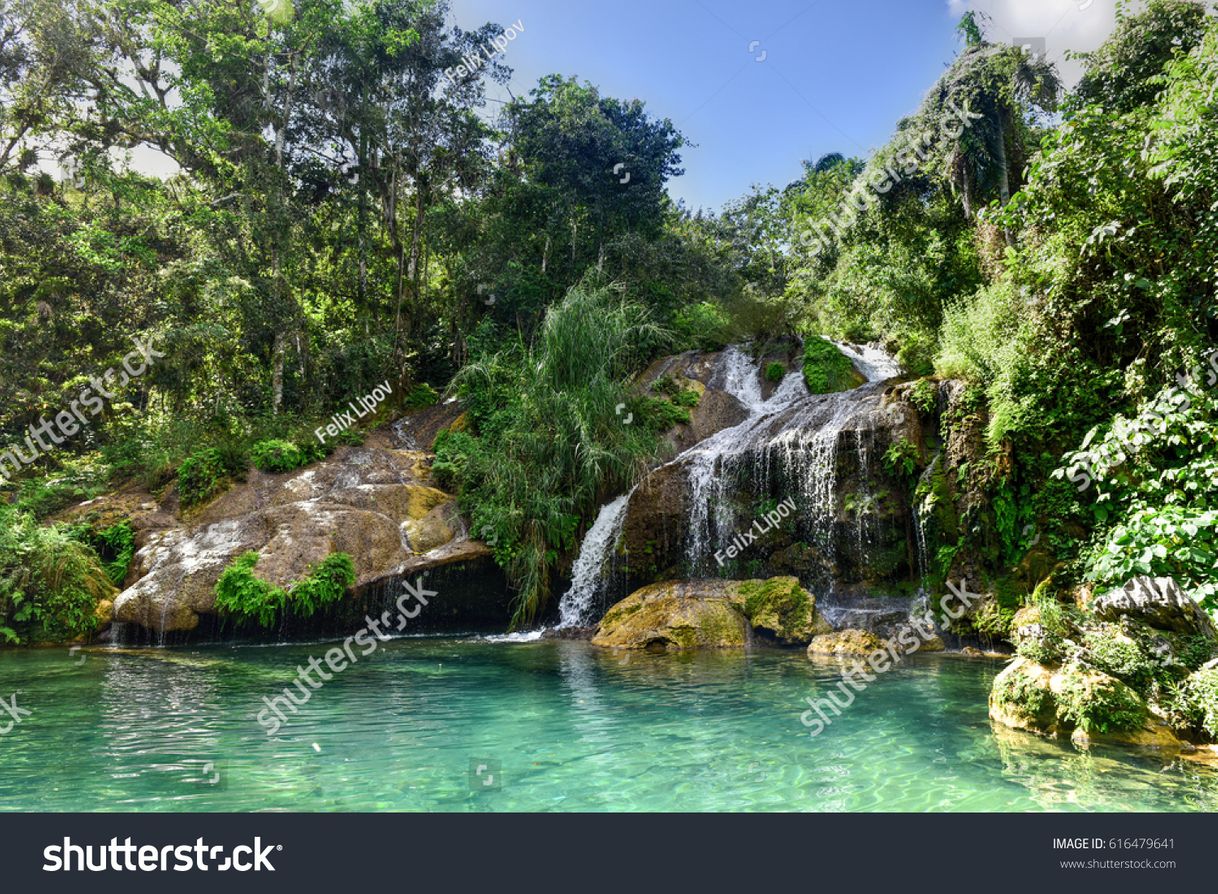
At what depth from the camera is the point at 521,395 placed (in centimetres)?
1412

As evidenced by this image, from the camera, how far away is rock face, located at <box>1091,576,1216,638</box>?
539cm

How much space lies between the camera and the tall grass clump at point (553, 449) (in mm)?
12406

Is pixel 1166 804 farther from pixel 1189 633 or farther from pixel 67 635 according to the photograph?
pixel 67 635

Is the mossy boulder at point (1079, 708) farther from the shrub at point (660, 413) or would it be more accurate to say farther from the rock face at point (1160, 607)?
the shrub at point (660, 413)

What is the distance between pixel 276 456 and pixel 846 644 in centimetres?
1151

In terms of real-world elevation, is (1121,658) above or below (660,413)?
below

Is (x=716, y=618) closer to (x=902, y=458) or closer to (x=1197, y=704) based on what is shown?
(x=902, y=458)

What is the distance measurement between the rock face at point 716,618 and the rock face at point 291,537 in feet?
10.3

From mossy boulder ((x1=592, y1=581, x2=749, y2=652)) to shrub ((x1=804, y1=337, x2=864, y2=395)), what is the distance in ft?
22.9

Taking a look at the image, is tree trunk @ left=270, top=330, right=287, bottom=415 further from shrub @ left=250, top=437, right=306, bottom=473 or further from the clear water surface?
the clear water surface

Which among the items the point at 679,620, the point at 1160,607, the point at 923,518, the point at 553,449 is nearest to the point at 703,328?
the point at 553,449

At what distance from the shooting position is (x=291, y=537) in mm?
A: 12023
